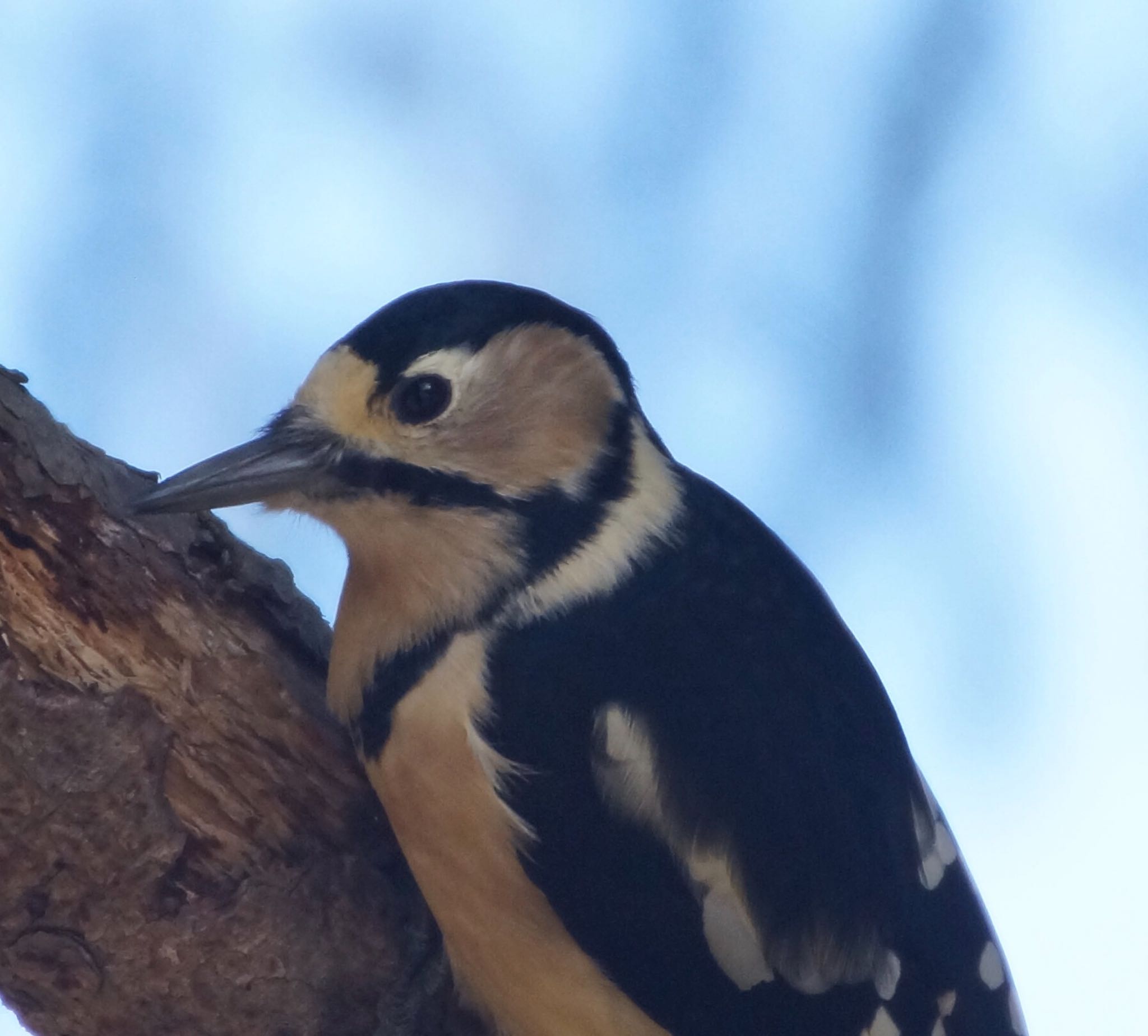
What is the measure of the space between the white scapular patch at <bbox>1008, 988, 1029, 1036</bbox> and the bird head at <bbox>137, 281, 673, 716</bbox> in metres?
0.69

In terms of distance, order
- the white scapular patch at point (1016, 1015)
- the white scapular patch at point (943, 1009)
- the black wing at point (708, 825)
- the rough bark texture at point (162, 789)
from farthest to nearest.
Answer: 1. the white scapular patch at point (1016, 1015)
2. the white scapular patch at point (943, 1009)
3. the black wing at point (708, 825)
4. the rough bark texture at point (162, 789)

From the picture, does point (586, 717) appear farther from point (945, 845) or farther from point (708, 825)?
point (945, 845)

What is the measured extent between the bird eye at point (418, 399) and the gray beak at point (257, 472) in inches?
3.3

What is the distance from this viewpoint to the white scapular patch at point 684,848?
1.10 m

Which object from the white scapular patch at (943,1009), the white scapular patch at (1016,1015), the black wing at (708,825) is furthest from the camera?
the white scapular patch at (1016,1015)

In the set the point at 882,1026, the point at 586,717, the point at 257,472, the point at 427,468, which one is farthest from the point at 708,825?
the point at 257,472

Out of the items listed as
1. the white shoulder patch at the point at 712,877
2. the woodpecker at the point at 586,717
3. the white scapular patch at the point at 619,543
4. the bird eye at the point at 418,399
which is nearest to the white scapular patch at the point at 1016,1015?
the woodpecker at the point at 586,717

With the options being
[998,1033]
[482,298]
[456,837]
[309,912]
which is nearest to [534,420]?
[482,298]

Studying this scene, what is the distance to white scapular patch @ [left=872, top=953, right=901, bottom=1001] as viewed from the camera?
117cm

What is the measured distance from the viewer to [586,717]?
3.67 feet

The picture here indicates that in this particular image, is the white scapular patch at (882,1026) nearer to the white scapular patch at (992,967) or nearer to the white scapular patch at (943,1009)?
the white scapular patch at (943,1009)

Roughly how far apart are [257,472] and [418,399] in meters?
0.17

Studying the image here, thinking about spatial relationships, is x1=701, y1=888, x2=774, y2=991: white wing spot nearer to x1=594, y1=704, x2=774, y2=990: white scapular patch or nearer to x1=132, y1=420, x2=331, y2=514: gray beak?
x1=594, y1=704, x2=774, y2=990: white scapular patch

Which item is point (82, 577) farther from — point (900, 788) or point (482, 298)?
point (900, 788)
